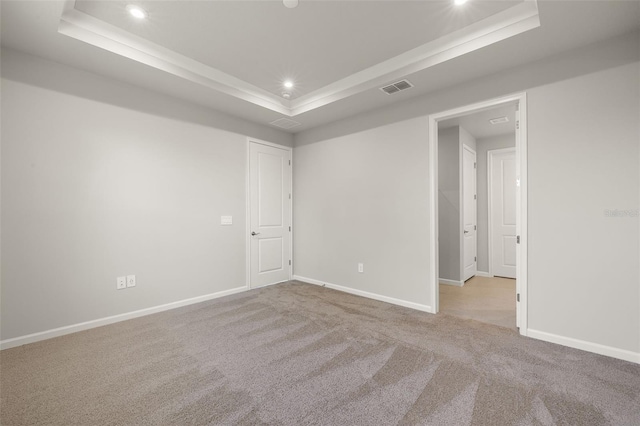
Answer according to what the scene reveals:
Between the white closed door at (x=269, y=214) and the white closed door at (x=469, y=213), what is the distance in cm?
322

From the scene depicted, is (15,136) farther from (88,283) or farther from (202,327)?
(202,327)

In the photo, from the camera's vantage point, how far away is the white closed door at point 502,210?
5.13 meters

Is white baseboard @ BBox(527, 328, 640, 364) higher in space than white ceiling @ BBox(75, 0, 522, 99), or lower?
lower

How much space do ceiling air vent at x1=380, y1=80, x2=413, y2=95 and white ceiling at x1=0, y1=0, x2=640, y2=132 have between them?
85 millimetres

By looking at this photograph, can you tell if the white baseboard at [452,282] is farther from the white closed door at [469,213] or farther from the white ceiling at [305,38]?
the white ceiling at [305,38]

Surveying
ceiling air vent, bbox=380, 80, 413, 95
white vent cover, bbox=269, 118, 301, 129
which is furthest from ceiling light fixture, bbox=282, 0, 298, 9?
white vent cover, bbox=269, 118, 301, 129

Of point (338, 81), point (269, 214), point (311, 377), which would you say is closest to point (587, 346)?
point (311, 377)

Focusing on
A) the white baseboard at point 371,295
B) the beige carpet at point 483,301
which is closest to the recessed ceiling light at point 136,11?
the white baseboard at point 371,295

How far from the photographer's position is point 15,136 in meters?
2.49

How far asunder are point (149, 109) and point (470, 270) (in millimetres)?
5846

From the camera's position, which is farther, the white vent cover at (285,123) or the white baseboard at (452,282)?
the white baseboard at (452,282)

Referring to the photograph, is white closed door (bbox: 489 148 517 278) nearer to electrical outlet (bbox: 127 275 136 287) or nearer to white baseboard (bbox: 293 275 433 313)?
white baseboard (bbox: 293 275 433 313)

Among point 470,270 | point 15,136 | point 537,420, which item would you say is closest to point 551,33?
point 537,420

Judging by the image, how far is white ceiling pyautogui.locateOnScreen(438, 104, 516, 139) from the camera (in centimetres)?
400
